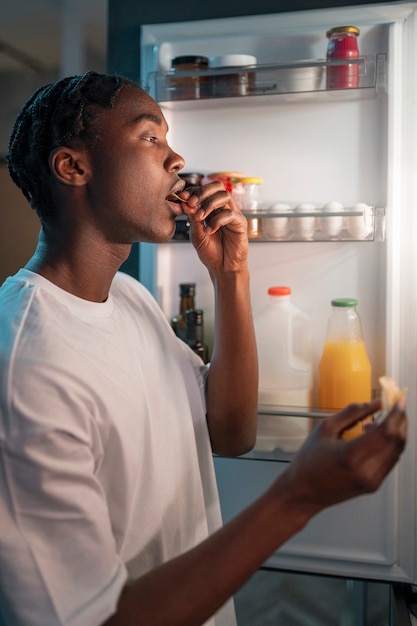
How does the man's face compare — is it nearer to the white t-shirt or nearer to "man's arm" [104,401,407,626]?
the white t-shirt

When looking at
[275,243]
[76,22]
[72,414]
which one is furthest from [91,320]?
[76,22]

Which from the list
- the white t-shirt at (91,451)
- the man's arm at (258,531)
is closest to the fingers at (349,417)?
the man's arm at (258,531)

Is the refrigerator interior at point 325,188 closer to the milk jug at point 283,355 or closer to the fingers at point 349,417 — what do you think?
the milk jug at point 283,355

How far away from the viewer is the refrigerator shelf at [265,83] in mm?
1301

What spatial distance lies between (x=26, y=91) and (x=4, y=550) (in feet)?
4.51

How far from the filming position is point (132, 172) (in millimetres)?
949

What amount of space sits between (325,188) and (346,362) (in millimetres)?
381

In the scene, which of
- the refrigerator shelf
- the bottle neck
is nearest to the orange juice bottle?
the bottle neck

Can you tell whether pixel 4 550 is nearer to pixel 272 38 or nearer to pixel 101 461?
pixel 101 461

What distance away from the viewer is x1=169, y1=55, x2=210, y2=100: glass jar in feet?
4.60

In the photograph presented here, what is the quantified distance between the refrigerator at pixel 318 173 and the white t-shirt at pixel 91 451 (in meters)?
0.35

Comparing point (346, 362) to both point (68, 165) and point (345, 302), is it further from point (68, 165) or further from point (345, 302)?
point (68, 165)

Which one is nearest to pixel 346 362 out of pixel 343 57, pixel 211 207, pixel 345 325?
pixel 345 325

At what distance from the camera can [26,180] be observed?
1.00m
